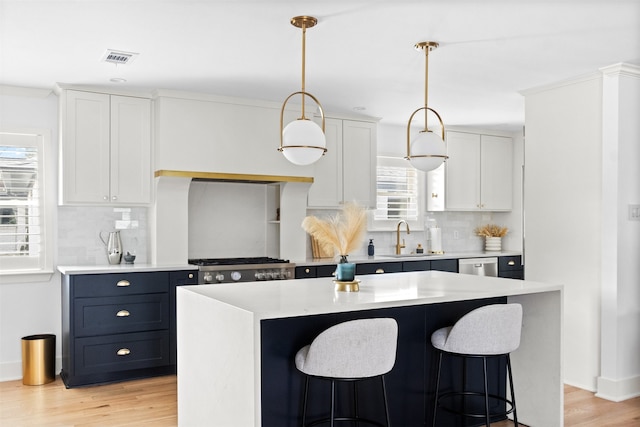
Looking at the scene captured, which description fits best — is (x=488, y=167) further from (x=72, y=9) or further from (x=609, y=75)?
→ (x=72, y=9)

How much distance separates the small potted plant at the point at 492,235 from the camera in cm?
727

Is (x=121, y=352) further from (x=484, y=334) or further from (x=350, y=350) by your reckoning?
(x=484, y=334)

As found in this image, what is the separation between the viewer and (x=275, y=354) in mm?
2838

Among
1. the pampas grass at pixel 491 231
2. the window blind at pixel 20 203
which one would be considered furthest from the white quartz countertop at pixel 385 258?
the window blind at pixel 20 203

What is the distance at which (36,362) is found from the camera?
461cm

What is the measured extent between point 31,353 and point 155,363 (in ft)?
3.17

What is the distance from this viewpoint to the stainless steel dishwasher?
21.0ft

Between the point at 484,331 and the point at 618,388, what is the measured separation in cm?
189

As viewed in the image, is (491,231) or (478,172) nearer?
(478,172)

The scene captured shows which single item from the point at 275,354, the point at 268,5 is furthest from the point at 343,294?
the point at 268,5

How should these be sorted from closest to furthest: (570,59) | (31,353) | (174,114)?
(570,59)
(31,353)
(174,114)

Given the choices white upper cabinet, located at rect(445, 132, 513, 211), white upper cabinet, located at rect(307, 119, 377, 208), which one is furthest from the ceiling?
white upper cabinet, located at rect(445, 132, 513, 211)

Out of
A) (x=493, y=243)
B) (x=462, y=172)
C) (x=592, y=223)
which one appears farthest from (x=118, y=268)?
(x=493, y=243)

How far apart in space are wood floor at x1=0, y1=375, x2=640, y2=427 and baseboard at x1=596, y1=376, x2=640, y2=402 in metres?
0.06
